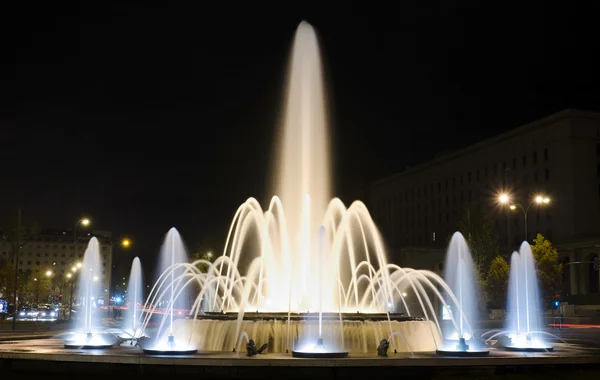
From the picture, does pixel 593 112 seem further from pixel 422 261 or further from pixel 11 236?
pixel 11 236

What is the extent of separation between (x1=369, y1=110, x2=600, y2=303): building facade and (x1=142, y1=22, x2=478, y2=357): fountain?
4202 cm

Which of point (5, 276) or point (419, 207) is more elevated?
point (419, 207)

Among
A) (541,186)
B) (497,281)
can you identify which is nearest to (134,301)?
(497,281)

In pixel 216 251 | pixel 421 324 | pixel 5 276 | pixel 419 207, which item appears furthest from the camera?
pixel 419 207

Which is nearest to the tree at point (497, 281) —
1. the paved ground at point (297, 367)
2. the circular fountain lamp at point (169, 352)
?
the paved ground at point (297, 367)

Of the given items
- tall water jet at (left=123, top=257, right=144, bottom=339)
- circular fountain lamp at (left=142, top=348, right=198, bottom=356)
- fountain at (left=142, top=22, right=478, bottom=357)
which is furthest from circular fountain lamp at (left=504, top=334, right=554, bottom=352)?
tall water jet at (left=123, top=257, right=144, bottom=339)

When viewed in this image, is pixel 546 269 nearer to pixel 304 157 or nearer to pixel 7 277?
pixel 304 157

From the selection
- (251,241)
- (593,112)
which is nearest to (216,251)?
(251,241)

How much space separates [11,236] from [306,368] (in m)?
57.3

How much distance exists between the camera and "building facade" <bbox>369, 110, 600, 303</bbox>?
82125 millimetres

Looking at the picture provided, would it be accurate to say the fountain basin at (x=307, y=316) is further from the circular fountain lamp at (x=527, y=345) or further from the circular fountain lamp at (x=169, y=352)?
the circular fountain lamp at (x=527, y=345)

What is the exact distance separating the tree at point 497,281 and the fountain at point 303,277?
3115cm

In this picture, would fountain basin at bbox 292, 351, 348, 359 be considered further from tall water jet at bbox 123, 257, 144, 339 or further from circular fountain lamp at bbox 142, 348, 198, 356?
tall water jet at bbox 123, 257, 144, 339

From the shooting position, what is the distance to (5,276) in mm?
64188
